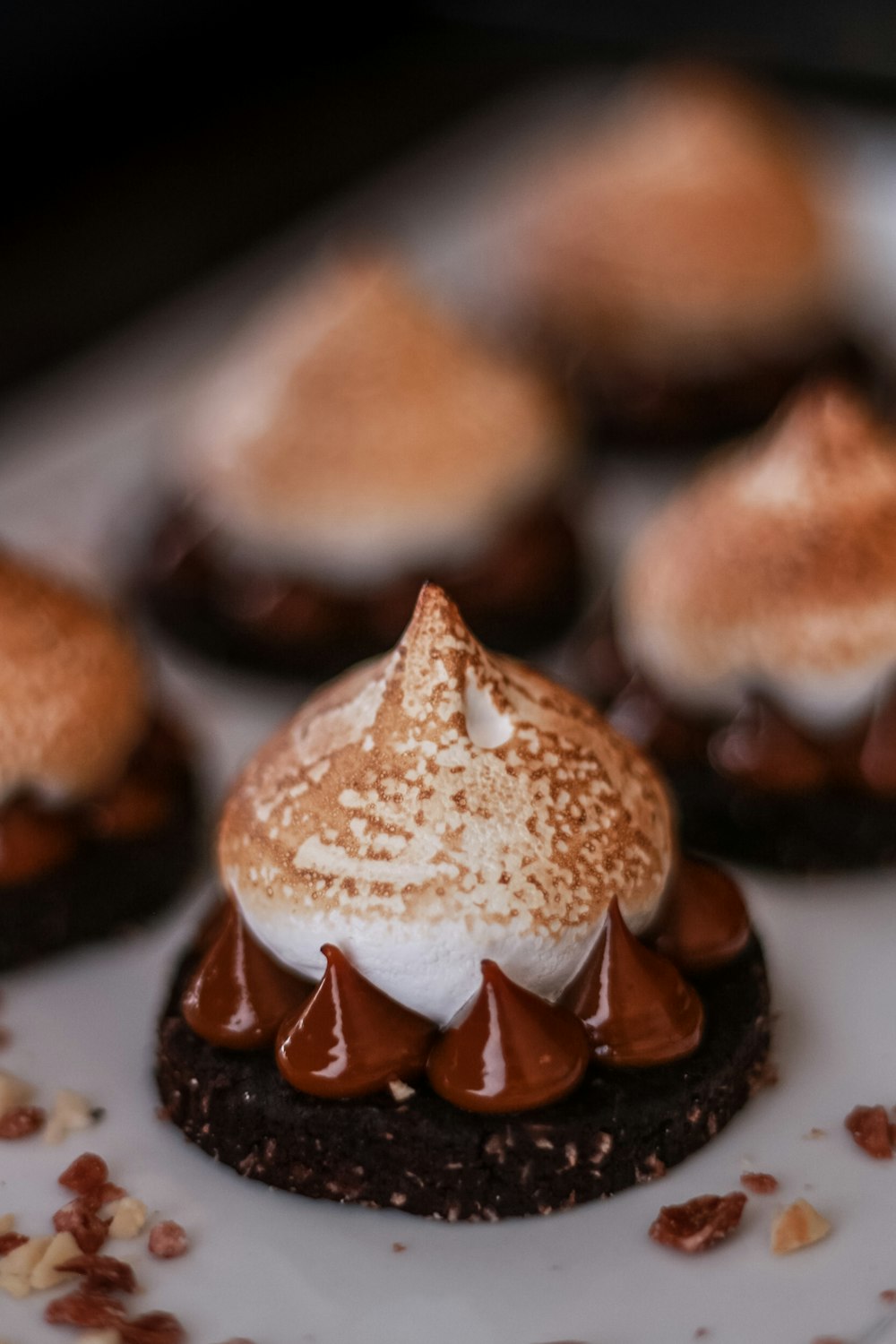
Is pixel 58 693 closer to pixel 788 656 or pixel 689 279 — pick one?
pixel 788 656

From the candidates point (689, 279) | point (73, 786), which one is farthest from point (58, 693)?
point (689, 279)

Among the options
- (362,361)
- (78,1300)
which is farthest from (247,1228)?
(362,361)

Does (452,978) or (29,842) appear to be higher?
(452,978)

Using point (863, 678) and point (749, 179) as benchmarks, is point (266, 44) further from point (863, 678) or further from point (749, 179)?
point (863, 678)

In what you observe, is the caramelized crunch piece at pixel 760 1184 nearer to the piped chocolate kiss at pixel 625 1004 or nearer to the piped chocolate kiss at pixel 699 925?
the piped chocolate kiss at pixel 625 1004

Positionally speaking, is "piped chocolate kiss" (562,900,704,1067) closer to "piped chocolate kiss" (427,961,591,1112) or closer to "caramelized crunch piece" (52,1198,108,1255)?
"piped chocolate kiss" (427,961,591,1112)

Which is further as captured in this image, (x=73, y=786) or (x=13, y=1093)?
(x=73, y=786)

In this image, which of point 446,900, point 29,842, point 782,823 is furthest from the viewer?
point 782,823

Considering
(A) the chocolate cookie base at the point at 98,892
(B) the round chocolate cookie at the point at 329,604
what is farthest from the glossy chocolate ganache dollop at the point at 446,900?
(B) the round chocolate cookie at the point at 329,604

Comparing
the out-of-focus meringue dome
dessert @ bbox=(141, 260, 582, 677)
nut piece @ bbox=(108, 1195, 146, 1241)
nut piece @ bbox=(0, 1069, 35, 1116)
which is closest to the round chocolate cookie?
dessert @ bbox=(141, 260, 582, 677)
